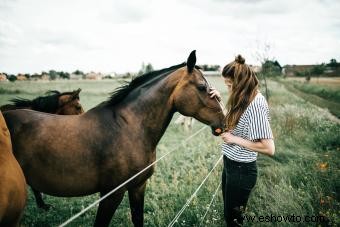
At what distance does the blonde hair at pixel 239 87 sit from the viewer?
113 inches

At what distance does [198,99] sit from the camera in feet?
11.7

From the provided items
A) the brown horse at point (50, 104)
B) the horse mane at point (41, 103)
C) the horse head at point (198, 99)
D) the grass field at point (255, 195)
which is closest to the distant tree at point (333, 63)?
the grass field at point (255, 195)

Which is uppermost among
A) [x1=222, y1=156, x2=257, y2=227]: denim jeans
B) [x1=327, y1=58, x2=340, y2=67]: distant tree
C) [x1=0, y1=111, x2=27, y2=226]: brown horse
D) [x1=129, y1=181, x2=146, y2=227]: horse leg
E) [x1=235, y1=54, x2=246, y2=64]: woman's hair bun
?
[x1=327, y1=58, x2=340, y2=67]: distant tree

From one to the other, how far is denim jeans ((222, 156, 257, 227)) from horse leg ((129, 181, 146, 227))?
1.27 meters

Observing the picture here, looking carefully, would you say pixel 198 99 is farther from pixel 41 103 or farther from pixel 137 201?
pixel 41 103

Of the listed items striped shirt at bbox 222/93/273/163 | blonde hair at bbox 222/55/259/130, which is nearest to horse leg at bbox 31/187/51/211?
striped shirt at bbox 222/93/273/163

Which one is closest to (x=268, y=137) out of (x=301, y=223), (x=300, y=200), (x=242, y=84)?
(x=242, y=84)

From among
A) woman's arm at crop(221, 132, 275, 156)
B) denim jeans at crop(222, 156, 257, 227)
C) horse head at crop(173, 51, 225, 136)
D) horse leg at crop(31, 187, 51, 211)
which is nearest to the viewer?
woman's arm at crop(221, 132, 275, 156)

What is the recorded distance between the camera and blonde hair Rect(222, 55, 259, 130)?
2873 millimetres

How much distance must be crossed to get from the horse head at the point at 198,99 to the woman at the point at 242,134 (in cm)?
43

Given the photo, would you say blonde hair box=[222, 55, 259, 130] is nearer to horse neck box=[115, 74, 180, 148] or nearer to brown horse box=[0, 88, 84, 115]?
horse neck box=[115, 74, 180, 148]

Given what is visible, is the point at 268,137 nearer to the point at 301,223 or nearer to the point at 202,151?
the point at 301,223

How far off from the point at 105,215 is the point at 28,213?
2.92m

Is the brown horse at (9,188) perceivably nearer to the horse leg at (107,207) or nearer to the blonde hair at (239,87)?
the horse leg at (107,207)
